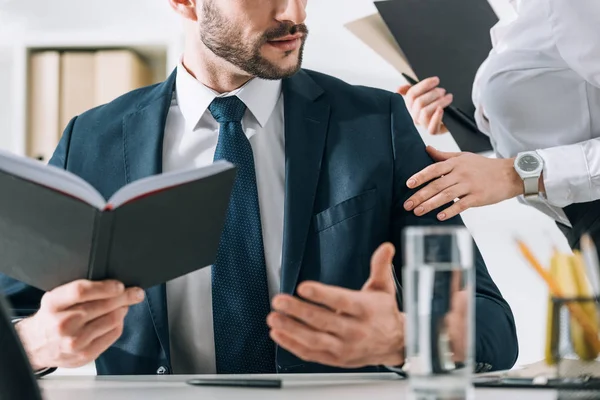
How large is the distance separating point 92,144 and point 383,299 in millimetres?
864

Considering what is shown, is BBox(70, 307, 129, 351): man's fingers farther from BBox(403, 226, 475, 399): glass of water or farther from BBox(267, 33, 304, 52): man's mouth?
BBox(267, 33, 304, 52): man's mouth

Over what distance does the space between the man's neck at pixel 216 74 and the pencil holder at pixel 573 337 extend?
0.99 m

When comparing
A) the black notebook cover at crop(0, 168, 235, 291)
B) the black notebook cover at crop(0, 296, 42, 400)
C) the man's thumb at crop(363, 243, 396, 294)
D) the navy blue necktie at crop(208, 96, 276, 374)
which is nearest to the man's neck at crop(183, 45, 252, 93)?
the navy blue necktie at crop(208, 96, 276, 374)

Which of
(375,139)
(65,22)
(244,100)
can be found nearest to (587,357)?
(375,139)

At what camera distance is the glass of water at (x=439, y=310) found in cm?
79

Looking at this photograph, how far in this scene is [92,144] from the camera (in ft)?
5.51

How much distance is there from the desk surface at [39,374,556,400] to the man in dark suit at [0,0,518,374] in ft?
0.67

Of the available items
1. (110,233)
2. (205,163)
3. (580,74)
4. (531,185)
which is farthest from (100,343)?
(580,74)

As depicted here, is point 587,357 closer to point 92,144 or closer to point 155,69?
point 92,144

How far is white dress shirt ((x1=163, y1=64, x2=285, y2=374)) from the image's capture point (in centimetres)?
156

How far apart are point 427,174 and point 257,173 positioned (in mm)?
331

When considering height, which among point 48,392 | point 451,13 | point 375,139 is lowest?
point 48,392

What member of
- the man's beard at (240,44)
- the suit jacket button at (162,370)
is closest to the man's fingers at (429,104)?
the man's beard at (240,44)

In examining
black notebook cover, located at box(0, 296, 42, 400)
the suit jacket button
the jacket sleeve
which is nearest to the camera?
black notebook cover, located at box(0, 296, 42, 400)
